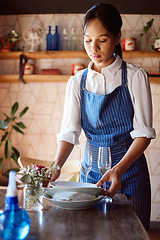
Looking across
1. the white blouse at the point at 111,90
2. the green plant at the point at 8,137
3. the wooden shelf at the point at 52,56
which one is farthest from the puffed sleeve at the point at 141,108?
the green plant at the point at 8,137

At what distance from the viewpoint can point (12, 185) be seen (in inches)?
33.2

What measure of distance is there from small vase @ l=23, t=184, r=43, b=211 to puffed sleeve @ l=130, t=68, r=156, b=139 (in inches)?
23.7

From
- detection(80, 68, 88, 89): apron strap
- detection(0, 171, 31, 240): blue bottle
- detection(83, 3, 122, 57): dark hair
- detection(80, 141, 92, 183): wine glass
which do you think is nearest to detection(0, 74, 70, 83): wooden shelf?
detection(80, 68, 88, 89): apron strap

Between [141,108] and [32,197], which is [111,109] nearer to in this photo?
[141,108]

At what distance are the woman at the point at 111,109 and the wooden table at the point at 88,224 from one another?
0.29 metres

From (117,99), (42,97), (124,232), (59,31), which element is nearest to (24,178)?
(124,232)

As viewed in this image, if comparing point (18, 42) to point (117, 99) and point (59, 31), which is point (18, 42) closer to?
point (59, 31)

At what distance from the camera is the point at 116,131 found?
165cm

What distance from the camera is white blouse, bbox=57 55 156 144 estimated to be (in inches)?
62.3

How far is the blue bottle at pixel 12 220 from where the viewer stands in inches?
32.8

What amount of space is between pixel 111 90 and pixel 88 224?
0.85m

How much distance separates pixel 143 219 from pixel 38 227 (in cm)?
73

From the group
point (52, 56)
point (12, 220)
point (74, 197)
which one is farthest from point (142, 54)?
point (12, 220)

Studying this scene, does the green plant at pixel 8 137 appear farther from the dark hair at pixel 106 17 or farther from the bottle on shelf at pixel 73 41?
the dark hair at pixel 106 17
